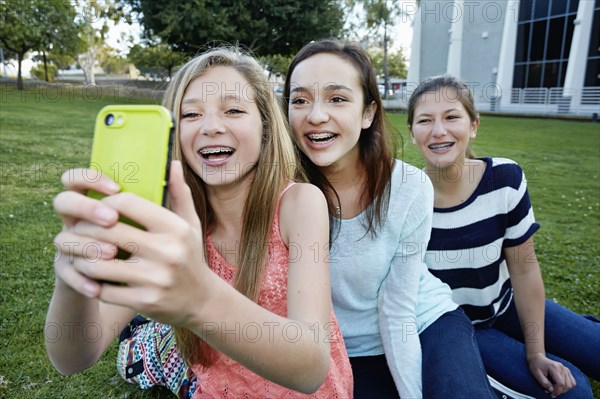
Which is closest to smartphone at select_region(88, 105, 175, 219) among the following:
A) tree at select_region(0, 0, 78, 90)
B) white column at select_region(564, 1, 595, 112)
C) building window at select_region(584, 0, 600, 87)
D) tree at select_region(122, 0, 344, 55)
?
tree at select_region(122, 0, 344, 55)

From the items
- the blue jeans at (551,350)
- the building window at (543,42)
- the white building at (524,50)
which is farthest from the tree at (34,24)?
the blue jeans at (551,350)

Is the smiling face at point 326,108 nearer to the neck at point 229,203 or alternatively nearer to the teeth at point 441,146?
the neck at point 229,203

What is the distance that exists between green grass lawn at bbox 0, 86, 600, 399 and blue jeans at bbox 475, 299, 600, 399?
1.44 feet

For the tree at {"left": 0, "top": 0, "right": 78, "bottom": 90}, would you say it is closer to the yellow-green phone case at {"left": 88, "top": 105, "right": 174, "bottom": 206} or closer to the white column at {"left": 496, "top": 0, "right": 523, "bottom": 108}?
the white column at {"left": 496, "top": 0, "right": 523, "bottom": 108}

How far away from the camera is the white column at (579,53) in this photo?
72.0ft

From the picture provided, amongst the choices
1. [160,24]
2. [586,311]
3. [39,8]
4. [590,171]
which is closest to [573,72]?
[590,171]

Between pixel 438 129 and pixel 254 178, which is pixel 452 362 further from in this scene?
pixel 438 129

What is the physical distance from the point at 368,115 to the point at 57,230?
384 centimetres

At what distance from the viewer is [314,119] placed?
2131 mm

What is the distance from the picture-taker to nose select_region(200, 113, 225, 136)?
164 centimetres

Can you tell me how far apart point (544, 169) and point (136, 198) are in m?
10.3

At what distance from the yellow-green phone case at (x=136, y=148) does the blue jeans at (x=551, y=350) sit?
227cm

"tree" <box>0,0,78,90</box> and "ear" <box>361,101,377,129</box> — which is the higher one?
"tree" <box>0,0,78,90</box>

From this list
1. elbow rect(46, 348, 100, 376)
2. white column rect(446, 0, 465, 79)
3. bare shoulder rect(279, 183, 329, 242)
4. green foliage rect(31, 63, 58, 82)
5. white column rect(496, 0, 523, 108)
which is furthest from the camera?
green foliage rect(31, 63, 58, 82)
